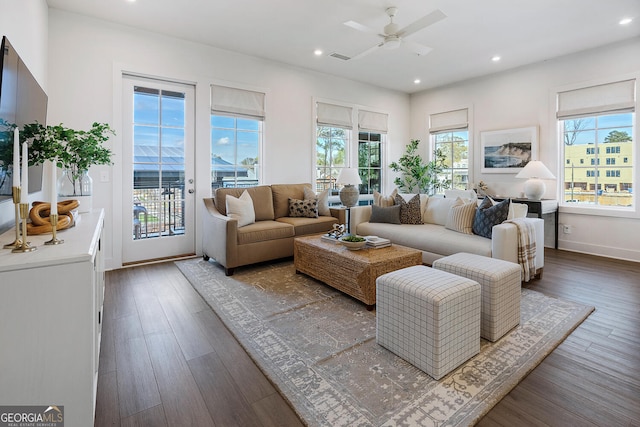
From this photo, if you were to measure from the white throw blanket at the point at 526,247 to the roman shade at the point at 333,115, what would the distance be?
3.38 m

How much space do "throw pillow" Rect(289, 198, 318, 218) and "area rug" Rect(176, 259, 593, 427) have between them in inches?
62.2

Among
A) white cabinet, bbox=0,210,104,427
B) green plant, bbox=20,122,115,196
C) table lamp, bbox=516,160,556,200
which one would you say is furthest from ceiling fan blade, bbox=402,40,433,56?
white cabinet, bbox=0,210,104,427

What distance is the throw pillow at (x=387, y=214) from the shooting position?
14.0ft

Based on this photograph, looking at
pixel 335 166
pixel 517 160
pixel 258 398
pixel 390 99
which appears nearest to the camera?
→ pixel 258 398

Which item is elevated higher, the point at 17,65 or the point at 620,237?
the point at 17,65

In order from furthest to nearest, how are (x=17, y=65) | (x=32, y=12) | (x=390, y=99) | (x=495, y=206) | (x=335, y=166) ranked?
(x=390, y=99) < (x=335, y=166) < (x=495, y=206) < (x=32, y=12) < (x=17, y=65)

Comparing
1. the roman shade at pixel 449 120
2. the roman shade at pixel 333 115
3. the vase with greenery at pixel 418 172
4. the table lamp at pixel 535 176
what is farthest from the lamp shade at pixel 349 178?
the roman shade at pixel 449 120

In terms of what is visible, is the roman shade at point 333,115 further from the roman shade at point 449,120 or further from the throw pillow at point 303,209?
the roman shade at point 449,120

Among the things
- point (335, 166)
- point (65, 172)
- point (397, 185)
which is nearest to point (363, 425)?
point (65, 172)

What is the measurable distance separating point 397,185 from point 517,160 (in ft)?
7.17

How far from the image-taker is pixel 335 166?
589cm

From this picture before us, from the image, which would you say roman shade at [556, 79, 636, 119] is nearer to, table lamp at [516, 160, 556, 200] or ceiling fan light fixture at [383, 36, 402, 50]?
table lamp at [516, 160, 556, 200]

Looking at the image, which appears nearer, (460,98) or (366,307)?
(366,307)

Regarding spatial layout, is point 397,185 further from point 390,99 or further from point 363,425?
point 363,425
